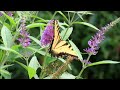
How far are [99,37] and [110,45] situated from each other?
5.47 feet

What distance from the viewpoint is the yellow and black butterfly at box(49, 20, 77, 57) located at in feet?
2.76

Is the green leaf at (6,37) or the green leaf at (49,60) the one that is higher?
the green leaf at (6,37)

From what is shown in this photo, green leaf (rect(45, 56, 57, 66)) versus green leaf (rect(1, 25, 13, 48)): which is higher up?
green leaf (rect(1, 25, 13, 48))

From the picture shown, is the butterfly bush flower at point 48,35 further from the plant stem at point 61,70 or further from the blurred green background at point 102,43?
the blurred green background at point 102,43

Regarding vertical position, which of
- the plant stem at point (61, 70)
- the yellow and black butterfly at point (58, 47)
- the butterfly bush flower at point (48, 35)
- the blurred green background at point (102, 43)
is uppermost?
the butterfly bush flower at point (48, 35)

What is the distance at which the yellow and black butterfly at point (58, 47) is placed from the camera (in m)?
0.84

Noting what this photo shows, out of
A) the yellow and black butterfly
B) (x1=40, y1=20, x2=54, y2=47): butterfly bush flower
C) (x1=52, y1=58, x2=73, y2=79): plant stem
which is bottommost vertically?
(x1=52, y1=58, x2=73, y2=79): plant stem

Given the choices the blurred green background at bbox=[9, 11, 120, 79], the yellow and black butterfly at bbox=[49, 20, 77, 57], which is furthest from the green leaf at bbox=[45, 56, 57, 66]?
the blurred green background at bbox=[9, 11, 120, 79]

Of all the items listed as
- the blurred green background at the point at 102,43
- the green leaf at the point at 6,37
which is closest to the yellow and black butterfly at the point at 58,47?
the green leaf at the point at 6,37

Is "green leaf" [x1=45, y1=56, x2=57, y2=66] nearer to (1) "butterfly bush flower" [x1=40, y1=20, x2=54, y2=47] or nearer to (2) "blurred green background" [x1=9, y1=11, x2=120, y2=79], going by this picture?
(1) "butterfly bush flower" [x1=40, y1=20, x2=54, y2=47]
